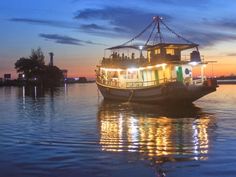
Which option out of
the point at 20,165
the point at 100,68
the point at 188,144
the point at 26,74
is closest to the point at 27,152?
the point at 20,165

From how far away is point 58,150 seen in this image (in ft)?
57.8

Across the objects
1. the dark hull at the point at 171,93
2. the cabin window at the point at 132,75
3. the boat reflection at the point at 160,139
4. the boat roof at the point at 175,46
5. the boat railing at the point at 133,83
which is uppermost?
the boat roof at the point at 175,46

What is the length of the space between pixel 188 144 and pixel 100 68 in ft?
141

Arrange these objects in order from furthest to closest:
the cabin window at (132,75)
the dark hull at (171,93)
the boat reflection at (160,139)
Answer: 1. the cabin window at (132,75)
2. the dark hull at (171,93)
3. the boat reflection at (160,139)

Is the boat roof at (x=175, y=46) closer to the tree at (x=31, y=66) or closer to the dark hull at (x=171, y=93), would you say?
the dark hull at (x=171, y=93)

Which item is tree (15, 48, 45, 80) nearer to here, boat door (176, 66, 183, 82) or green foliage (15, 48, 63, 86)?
green foliage (15, 48, 63, 86)

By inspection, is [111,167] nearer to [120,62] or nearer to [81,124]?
[81,124]

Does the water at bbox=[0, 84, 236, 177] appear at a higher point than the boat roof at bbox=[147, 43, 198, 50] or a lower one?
lower

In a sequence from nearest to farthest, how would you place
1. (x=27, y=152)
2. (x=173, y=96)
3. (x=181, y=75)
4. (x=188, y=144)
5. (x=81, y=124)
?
(x=27, y=152)
(x=188, y=144)
(x=81, y=124)
(x=173, y=96)
(x=181, y=75)

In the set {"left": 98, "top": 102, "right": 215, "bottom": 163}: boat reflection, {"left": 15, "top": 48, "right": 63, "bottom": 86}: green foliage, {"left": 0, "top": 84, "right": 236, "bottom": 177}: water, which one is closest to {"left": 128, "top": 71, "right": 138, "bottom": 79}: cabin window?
{"left": 98, "top": 102, "right": 215, "bottom": 163}: boat reflection

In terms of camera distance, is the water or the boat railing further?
the boat railing

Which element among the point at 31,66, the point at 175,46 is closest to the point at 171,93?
the point at 175,46

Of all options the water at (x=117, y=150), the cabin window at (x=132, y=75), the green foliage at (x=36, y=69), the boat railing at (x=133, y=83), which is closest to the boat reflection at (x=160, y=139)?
the water at (x=117, y=150)

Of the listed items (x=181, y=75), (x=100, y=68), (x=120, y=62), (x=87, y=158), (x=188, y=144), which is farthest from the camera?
(x=100, y=68)
